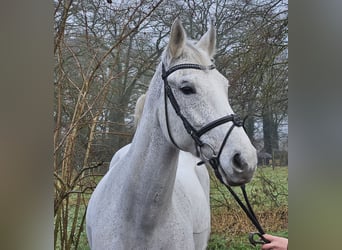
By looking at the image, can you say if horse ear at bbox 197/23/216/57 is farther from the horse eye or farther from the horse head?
the horse eye

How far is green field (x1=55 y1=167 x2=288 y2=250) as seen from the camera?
138 cm

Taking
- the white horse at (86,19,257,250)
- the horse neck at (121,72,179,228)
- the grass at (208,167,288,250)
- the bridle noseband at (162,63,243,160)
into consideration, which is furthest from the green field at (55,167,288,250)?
the bridle noseband at (162,63,243,160)

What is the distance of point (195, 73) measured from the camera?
38.7 inches

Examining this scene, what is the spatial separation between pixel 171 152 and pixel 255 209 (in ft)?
1.68

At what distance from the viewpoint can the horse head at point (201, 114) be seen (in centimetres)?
92

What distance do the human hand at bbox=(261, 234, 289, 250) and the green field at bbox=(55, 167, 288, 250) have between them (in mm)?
52

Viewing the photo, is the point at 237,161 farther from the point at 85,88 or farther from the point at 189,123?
the point at 85,88

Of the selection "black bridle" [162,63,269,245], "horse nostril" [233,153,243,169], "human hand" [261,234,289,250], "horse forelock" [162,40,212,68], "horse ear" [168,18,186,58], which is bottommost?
"human hand" [261,234,289,250]

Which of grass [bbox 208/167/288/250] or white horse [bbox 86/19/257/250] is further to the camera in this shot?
grass [bbox 208/167/288/250]
